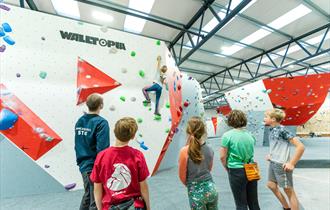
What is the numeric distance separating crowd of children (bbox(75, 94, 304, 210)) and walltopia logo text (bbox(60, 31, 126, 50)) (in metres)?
1.80

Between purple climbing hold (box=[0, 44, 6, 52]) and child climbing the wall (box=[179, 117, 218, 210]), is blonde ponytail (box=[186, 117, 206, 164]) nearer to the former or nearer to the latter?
child climbing the wall (box=[179, 117, 218, 210])

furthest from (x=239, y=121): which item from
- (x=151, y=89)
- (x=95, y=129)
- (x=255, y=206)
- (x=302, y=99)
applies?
(x=302, y=99)

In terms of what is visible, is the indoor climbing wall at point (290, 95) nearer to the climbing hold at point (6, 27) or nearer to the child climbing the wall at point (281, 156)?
the child climbing the wall at point (281, 156)

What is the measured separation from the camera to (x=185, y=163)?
1307 millimetres

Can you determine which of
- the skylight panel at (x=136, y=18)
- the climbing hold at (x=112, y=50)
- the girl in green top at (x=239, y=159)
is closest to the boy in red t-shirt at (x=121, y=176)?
the girl in green top at (x=239, y=159)

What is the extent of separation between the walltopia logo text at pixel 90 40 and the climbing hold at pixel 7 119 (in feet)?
4.27

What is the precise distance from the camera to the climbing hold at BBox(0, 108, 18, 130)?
7.50 ft

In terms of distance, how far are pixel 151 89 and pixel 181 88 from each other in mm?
1303

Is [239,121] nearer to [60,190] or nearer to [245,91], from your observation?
[60,190]

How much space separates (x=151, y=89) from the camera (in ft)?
11.1

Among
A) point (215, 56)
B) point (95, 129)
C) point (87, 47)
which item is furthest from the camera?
point (215, 56)

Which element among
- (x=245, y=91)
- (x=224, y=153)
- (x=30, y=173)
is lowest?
(x=30, y=173)

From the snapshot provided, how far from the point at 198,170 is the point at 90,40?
2.68m

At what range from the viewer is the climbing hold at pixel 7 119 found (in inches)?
90.0
